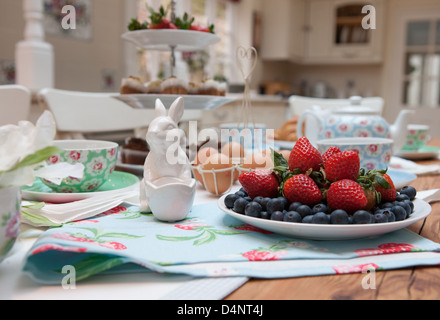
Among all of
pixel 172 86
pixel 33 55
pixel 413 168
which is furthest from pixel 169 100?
pixel 33 55

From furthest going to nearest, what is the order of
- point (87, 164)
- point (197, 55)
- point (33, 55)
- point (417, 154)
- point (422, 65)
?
point (422, 65) < point (197, 55) < point (33, 55) < point (417, 154) < point (87, 164)

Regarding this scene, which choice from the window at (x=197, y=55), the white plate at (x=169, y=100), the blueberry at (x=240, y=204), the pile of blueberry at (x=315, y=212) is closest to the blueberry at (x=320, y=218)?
the pile of blueberry at (x=315, y=212)

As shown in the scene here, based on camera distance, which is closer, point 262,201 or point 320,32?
point 262,201

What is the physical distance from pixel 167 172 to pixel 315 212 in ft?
0.74

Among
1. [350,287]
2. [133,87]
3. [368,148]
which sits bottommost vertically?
[350,287]

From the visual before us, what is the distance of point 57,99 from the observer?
1.36 meters

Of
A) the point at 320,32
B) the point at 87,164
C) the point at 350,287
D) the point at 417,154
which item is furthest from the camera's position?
the point at 320,32

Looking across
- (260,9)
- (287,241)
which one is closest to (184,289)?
(287,241)

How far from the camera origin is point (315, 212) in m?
0.52

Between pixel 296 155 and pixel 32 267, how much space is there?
1.18 ft

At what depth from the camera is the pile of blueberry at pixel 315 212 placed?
1.65 ft

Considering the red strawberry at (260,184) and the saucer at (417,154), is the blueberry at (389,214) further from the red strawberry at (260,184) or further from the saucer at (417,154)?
the saucer at (417,154)

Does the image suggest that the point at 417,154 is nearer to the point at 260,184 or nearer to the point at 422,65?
the point at 260,184

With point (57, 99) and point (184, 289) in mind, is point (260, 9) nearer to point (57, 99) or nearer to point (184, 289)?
point (57, 99)
